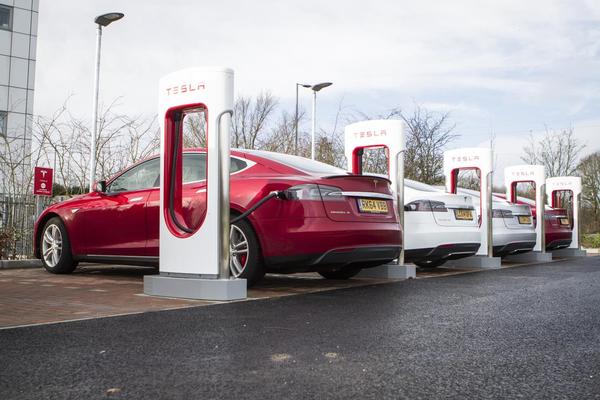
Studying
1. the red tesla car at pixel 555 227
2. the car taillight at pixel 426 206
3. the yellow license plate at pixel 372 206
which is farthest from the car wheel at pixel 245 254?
the red tesla car at pixel 555 227

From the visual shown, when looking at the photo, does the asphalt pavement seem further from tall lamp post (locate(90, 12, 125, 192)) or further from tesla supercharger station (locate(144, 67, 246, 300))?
tall lamp post (locate(90, 12, 125, 192))

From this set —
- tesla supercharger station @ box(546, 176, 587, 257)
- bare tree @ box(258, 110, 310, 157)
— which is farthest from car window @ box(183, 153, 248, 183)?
bare tree @ box(258, 110, 310, 157)

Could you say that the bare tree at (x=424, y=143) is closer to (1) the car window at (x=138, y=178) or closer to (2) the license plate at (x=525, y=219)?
(2) the license plate at (x=525, y=219)

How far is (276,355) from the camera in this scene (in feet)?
11.4

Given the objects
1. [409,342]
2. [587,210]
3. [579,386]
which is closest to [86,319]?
[409,342]

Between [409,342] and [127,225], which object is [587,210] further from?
[409,342]

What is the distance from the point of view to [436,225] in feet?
29.5

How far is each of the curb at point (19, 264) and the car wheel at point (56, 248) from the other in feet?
3.89

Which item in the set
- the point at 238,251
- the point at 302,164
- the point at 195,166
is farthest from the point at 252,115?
the point at 238,251

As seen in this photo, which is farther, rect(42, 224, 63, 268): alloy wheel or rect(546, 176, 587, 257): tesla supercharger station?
rect(546, 176, 587, 257): tesla supercharger station

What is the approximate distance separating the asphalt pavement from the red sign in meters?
6.12

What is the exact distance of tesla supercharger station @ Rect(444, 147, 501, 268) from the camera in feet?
36.9

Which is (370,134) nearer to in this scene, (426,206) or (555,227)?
(426,206)

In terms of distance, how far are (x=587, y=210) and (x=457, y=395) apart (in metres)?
32.4
